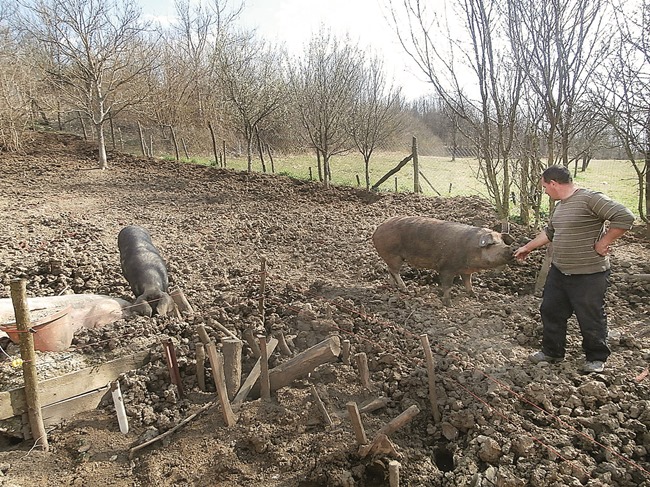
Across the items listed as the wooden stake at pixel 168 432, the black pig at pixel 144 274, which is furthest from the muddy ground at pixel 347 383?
the black pig at pixel 144 274

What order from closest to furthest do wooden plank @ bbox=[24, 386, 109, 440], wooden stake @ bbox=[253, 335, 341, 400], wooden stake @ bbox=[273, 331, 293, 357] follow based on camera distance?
wooden plank @ bbox=[24, 386, 109, 440] → wooden stake @ bbox=[253, 335, 341, 400] → wooden stake @ bbox=[273, 331, 293, 357]

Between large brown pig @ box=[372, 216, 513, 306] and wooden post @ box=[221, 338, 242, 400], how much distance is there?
9.92 ft

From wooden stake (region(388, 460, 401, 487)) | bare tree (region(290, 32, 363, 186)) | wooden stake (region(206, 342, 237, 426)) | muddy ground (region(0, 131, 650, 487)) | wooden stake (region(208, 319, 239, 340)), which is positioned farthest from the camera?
bare tree (region(290, 32, 363, 186))

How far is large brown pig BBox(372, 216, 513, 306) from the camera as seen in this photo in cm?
588

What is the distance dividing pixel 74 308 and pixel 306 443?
340cm

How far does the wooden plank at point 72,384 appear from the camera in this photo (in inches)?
152

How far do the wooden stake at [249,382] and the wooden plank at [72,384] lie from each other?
1.29m

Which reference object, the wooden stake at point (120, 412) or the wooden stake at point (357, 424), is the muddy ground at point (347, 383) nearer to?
the wooden stake at point (120, 412)

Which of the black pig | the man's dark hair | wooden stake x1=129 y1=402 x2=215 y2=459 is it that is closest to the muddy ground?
wooden stake x1=129 y1=402 x2=215 y2=459

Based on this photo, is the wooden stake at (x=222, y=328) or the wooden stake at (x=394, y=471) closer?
the wooden stake at (x=394, y=471)

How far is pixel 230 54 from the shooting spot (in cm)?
2039

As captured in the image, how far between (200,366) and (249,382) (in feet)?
1.74

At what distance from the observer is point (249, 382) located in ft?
14.1

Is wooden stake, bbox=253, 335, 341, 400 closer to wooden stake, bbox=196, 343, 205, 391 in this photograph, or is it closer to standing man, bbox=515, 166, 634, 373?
wooden stake, bbox=196, 343, 205, 391
